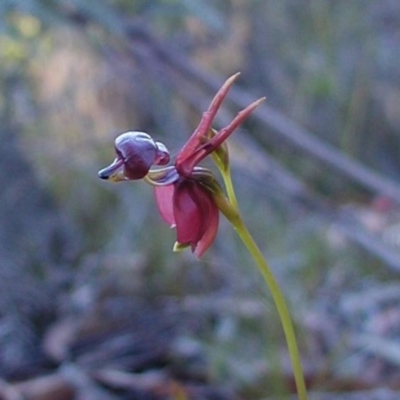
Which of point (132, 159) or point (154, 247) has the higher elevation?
point (154, 247)

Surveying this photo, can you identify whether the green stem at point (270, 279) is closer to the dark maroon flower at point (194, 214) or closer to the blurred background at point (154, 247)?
the dark maroon flower at point (194, 214)

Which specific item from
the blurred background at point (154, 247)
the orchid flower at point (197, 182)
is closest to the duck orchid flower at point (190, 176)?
the orchid flower at point (197, 182)

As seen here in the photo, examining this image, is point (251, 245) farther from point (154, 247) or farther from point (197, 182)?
point (154, 247)

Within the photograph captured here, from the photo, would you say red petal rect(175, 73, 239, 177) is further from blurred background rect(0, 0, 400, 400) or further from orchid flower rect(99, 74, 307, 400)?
blurred background rect(0, 0, 400, 400)

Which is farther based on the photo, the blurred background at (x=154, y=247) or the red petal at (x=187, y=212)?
the blurred background at (x=154, y=247)

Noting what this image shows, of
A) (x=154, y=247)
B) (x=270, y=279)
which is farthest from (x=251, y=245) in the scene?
(x=154, y=247)

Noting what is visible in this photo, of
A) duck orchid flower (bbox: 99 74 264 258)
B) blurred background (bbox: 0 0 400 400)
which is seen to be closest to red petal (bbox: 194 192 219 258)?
duck orchid flower (bbox: 99 74 264 258)
